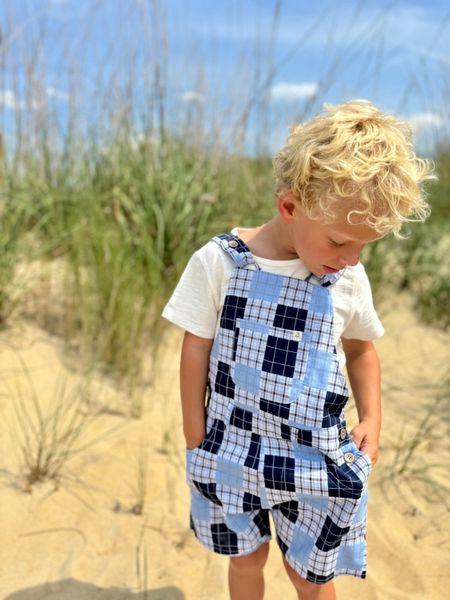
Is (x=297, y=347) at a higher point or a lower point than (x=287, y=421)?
higher

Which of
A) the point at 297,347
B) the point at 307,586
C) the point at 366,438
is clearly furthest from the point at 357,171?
the point at 307,586

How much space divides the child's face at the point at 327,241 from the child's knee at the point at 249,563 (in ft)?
2.23

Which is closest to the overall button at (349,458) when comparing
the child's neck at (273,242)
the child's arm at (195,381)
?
the child's arm at (195,381)

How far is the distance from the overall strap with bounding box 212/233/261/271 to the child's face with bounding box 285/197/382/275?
0.10 meters

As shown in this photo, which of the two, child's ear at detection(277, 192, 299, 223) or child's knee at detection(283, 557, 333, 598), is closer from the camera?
child's ear at detection(277, 192, 299, 223)

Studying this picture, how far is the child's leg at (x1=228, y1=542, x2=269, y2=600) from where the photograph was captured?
144cm

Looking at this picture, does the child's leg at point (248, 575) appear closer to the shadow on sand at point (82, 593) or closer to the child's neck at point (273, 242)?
the shadow on sand at point (82, 593)

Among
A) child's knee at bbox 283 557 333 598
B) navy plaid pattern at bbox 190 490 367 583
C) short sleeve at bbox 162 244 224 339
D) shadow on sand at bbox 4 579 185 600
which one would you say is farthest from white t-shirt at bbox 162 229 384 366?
shadow on sand at bbox 4 579 185 600

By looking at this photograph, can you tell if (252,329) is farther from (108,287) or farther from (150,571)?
(108,287)

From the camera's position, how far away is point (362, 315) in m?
1.34

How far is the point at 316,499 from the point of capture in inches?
49.9

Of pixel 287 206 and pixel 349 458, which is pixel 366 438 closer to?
pixel 349 458

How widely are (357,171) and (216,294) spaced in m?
0.39

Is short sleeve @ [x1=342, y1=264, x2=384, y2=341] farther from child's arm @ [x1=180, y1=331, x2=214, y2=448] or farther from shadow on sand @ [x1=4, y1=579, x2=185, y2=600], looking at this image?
shadow on sand @ [x1=4, y1=579, x2=185, y2=600]
